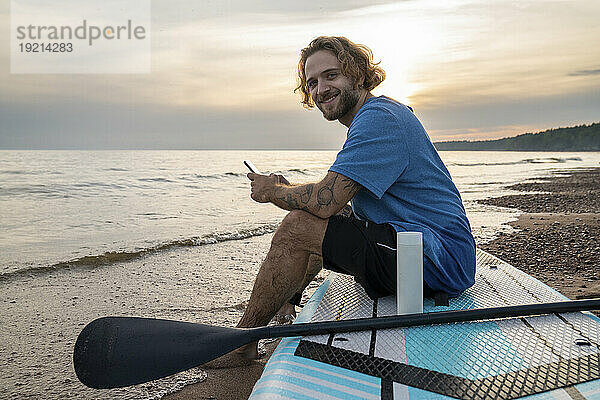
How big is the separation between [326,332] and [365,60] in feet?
6.04

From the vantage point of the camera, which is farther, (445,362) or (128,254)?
(128,254)

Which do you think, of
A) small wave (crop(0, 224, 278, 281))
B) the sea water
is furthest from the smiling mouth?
small wave (crop(0, 224, 278, 281))

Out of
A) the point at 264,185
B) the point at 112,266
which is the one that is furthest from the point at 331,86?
the point at 112,266

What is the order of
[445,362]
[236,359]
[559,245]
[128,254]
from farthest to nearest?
[128,254] → [559,245] → [236,359] → [445,362]

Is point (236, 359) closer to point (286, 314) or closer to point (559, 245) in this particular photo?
point (286, 314)

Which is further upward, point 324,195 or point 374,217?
point 324,195

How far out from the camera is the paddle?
2232 millimetres

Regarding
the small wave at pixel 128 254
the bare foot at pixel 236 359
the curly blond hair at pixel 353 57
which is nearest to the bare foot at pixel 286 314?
the bare foot at pixel 236 359

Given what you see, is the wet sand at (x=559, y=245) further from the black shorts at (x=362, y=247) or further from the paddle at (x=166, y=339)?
the paddle at (x=166, y=339)

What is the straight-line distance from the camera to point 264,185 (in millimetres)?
2961

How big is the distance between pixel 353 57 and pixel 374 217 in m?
1.10

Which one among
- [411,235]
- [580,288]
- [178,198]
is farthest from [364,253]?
[178,198]

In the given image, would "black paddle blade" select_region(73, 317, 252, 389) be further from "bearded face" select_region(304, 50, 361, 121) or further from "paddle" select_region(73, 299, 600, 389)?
"bearded face" select_region(304, 50, 361, 121)

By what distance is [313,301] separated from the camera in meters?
2.98
